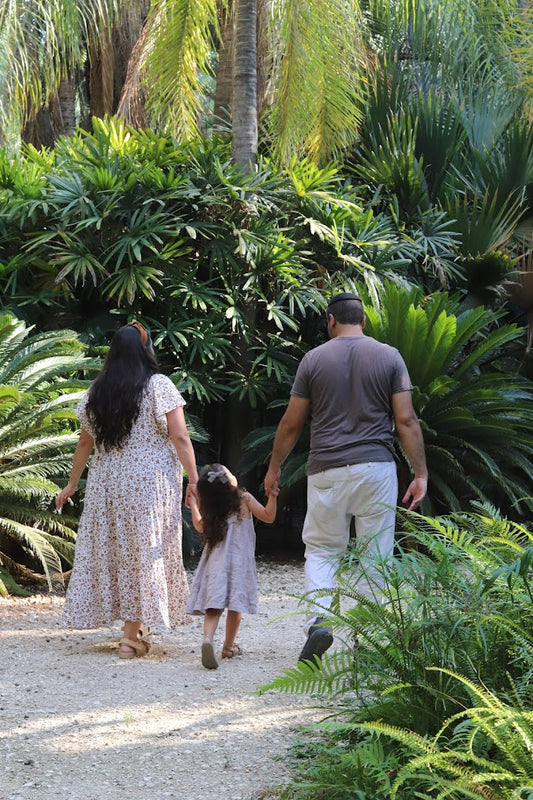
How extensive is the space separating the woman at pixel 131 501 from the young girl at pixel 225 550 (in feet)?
0.54

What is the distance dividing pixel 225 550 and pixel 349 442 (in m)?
0.88

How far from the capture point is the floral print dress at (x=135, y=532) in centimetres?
508

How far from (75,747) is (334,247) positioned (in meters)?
6.19

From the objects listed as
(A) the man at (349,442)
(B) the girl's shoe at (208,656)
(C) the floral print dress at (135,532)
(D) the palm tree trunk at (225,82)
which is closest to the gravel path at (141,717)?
(B) the girl's shoe at (208,656)

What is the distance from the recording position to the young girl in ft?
16.4

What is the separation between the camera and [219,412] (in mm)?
9359

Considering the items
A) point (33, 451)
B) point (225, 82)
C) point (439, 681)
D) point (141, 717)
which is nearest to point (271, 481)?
point (141, 717)

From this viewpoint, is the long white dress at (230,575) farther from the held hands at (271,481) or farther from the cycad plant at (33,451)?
the cycad plant at (33,451)

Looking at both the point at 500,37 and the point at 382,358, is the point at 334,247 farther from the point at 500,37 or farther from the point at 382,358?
the point at 500,37

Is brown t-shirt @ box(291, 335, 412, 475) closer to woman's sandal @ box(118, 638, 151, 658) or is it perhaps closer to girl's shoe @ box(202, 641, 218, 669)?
girl's shoe @ box(202, 641, 218, 669)

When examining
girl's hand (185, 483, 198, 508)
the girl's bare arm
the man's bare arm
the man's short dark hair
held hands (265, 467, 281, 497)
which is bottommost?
Result: the girl's bare arm

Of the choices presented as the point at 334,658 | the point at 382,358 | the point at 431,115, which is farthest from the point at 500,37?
the point at 334,658

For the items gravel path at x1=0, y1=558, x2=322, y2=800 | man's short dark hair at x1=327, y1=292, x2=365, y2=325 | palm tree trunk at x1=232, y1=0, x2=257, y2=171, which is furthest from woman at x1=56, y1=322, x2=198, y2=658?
palm tree trunk at x1=232, y1=0, x2=257, y2=171

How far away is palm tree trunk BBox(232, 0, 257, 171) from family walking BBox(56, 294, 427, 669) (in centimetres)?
435
